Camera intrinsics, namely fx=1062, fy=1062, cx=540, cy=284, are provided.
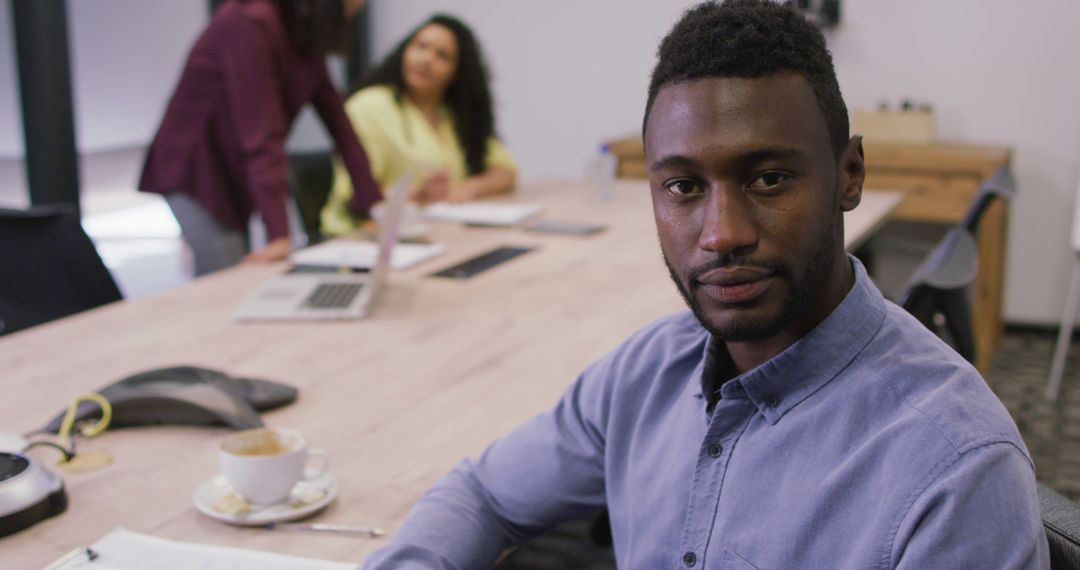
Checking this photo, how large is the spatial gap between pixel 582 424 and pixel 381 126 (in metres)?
2.48

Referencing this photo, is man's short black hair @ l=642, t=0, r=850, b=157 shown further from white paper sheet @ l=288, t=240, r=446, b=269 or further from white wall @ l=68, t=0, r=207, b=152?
white wall @ l=68, t=0, r=207, b=152

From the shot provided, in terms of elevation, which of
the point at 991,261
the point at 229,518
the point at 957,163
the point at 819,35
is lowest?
the point at 991,261

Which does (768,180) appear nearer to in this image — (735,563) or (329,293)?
(735,563)

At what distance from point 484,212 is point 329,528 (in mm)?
2064

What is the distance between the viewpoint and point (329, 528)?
117 centimetres

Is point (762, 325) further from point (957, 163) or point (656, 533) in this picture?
point (957, 163)

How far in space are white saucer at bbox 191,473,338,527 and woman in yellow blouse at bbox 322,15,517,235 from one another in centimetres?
212

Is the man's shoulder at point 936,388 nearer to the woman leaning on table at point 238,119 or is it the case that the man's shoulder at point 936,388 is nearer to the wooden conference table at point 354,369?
the wooden conference table at point 354,369

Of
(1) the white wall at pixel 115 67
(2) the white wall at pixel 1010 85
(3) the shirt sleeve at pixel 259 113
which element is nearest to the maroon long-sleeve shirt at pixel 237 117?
(3) the shirt sleeve at pixel 259 113

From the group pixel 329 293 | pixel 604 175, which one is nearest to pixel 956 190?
pixel 604 175

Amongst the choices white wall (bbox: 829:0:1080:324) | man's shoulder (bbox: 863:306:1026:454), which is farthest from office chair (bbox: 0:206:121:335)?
white wall (bbox: 829:0:1080:324)

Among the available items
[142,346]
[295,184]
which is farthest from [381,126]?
[142,346]

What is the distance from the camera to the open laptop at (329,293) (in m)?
2.06

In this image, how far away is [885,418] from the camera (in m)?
0.83
